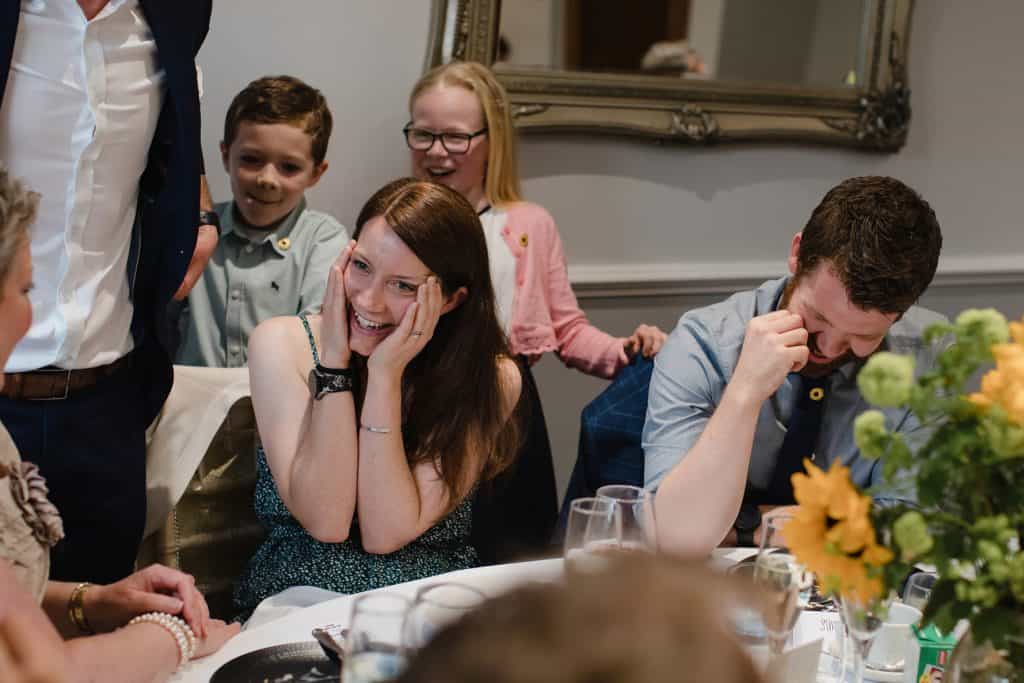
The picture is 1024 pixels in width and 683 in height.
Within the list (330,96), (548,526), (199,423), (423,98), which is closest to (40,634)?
(199,423)

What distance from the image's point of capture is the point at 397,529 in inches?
71.0

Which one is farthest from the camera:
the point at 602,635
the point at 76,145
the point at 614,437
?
the point at 614,437

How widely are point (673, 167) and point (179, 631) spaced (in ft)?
7.59

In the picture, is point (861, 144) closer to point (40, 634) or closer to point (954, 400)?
point (954, 400)

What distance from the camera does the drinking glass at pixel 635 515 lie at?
1.16 metres

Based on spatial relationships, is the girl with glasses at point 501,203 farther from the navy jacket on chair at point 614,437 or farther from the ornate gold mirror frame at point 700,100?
the navy jacket on chair at point 614,437

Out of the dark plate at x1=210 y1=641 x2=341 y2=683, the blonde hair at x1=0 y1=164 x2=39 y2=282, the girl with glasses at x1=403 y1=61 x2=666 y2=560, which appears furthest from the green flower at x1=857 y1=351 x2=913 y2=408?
the girl with glasses at x1=403 y1=61 x2=666 y2=560

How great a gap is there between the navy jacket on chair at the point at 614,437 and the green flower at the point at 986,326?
1.10 meters

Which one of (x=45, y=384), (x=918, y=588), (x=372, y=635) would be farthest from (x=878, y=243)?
(x=45, y=384)

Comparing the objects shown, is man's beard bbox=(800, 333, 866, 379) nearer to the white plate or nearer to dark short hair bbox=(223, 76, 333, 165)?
the white plate

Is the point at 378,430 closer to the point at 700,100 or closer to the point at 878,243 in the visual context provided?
the point at 878,243

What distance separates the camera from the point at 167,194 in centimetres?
186

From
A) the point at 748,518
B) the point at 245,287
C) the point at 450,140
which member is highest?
the point at 450,140

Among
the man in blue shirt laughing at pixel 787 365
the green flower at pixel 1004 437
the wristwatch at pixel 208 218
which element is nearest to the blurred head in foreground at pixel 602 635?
the green flower at pixel 1004 437
